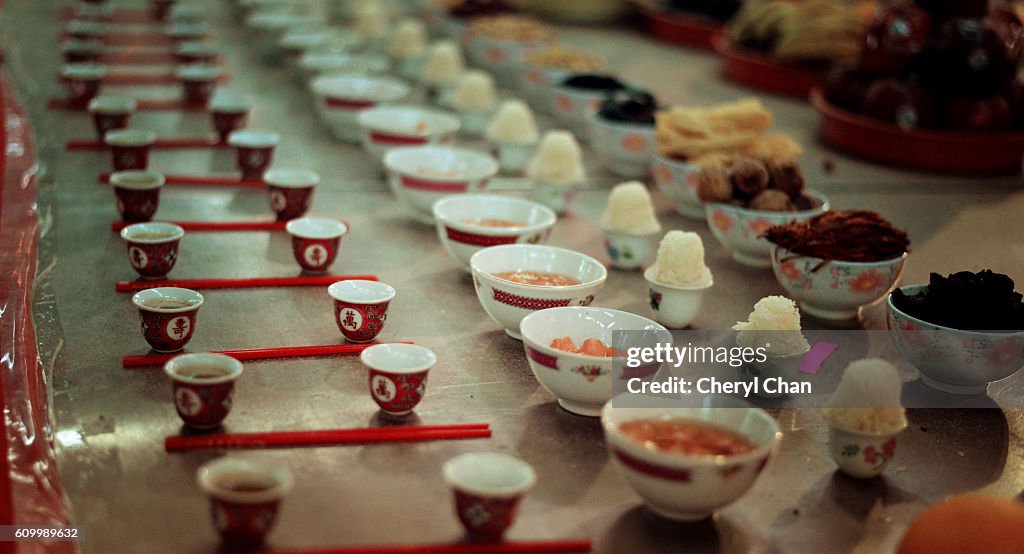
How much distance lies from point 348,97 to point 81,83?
1.32 meters

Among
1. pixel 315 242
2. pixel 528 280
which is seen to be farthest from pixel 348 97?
pixel 528 280

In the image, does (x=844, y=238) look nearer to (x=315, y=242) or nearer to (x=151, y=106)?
(x=315, y=242)

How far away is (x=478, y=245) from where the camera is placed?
311 cm

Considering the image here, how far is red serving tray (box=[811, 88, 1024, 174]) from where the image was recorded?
4930mm

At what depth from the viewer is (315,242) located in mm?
3104

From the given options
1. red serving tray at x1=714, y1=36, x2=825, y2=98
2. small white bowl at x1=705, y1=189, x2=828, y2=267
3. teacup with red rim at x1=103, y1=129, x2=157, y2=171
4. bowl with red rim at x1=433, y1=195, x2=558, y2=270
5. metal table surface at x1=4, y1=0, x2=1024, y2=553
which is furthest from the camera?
red serving tray at x1=714, y1=36, x2=825, y2=98

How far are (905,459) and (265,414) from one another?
1.40 m

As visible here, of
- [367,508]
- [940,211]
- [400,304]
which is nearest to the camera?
[367,508]

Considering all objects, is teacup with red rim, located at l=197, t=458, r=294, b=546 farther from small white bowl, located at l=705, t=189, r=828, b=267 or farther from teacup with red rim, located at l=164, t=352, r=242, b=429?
small white bowl, located at l=705, t=189, r=828, b=267

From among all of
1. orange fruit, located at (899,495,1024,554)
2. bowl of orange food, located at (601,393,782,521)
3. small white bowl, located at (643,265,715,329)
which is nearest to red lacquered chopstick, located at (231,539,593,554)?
bowl of orange food, located at (601,393,782,521)

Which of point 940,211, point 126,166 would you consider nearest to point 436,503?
point 126,166

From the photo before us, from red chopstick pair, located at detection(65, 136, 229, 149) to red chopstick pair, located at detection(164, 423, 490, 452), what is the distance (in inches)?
98.5

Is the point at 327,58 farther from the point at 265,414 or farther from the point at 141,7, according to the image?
the point at 265,414

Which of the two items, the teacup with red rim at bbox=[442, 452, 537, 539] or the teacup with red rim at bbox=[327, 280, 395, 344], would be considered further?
the teacup with red rim at bbox=[327, 280, 395, 344]
